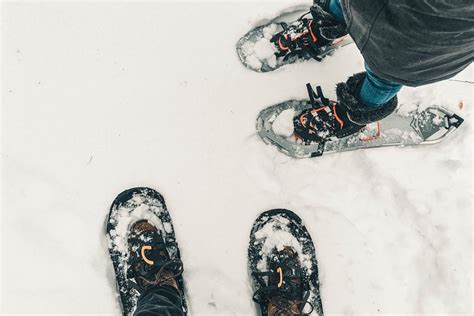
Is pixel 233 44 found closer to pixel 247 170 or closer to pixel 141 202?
pixel 247 170

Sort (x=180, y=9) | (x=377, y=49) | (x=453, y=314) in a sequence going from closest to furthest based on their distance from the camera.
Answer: (x=377, y=49)
(x=453, y=314)
(x=180, y=9)

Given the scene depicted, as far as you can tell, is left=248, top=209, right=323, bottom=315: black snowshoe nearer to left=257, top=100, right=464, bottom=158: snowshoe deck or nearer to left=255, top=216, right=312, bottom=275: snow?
left=255, top=216, right=312, bottom=275: snow

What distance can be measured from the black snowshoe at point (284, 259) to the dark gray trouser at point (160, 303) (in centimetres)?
38

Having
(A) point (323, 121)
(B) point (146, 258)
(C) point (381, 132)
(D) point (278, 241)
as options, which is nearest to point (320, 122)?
(A) point (323, 121)

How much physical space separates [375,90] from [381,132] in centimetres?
60

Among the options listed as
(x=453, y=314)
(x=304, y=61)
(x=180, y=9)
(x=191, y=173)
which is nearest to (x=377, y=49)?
(x=304, y=61)

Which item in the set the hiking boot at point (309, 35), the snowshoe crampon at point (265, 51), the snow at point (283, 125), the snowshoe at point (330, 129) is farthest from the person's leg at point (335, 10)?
the snow at point (283, 125)

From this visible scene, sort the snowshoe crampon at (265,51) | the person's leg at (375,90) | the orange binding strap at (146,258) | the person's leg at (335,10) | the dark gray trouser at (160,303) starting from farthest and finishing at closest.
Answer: the snowshoe crampon at (265,51) → the orange binding strap at (146,258) → the person's leg at (335,10) → the dark gray trouser at (160,303) → the person's leg at (375,90)

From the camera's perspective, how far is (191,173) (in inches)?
74.3

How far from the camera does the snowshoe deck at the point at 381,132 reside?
189cm

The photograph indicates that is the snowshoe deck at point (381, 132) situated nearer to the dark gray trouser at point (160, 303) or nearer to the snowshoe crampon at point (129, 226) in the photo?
the snowshoe crampon at point (129, 226)

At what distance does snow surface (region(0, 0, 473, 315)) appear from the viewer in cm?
184

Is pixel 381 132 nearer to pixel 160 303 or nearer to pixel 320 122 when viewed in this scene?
pixel 320 122

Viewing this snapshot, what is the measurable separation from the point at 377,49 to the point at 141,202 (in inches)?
49.2
